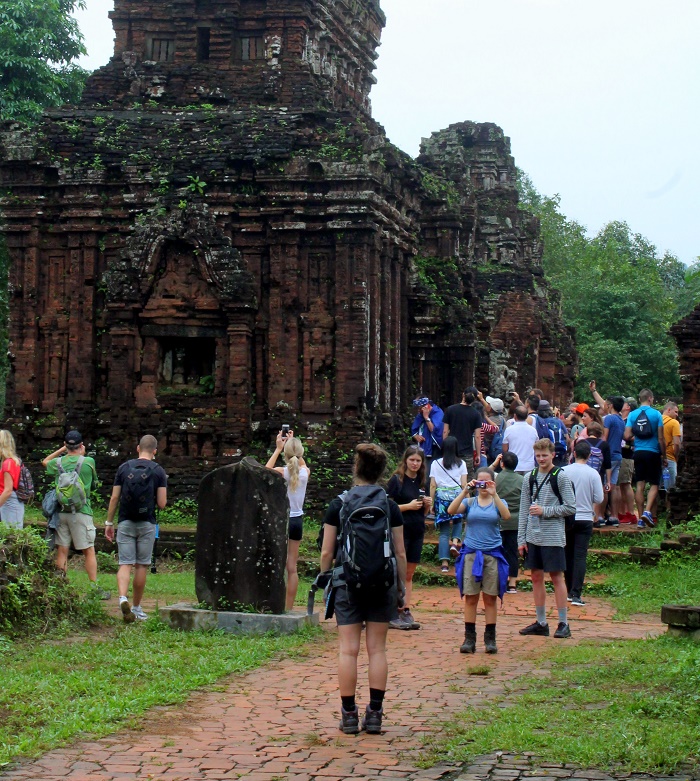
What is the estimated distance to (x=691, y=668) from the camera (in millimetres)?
8695

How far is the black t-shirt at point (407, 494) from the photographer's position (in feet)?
39.5

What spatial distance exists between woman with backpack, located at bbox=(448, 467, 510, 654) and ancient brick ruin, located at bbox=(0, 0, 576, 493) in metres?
8.71

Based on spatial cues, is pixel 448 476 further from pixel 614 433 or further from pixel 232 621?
pixel 614 433

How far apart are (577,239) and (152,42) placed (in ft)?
140

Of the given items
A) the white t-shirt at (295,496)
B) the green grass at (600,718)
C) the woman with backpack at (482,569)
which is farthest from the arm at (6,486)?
the green grass at (600,718)

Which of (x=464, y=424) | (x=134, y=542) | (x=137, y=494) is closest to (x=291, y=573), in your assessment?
(x=134, y=542)

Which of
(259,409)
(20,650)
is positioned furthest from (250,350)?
(20,650)

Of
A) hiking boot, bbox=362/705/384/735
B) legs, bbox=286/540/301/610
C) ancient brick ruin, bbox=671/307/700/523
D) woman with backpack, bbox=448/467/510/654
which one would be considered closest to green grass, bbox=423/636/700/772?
hiking boot, bbox=362/705/384/735

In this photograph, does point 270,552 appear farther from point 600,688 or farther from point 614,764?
point 614,764

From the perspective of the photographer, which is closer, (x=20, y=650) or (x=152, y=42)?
(x=20, y=650)

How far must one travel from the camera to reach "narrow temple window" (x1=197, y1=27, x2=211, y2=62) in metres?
22.8

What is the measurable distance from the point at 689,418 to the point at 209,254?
7477 mm

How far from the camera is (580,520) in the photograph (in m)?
12.6

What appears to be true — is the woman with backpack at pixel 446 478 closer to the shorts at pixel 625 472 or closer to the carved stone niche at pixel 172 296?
the shorts at pixel 625 472
